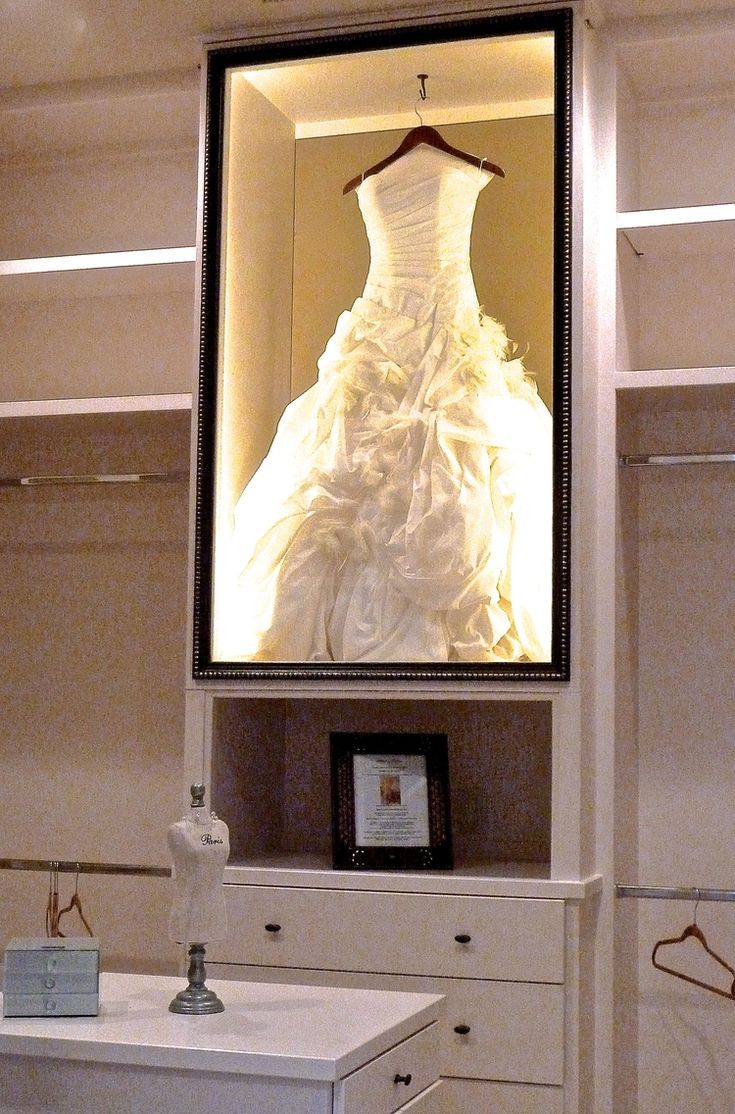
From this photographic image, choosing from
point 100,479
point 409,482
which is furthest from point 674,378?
point 100,479

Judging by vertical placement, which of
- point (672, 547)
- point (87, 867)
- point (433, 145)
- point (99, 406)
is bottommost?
point (87, 867)

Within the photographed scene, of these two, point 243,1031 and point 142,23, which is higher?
point 142,23

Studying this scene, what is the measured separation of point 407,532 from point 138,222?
1.47 metres

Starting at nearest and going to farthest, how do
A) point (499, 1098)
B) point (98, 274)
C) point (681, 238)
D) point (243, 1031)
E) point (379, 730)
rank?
1. point (243, 1031)
2. point (499, 1098)
3. point (681, 238)
4. point (379, 730)
5. point (98, 274)

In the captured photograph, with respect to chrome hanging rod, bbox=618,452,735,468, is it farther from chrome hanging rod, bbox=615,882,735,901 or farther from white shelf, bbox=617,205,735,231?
chrome hanging rod, bbox=615,882,735,901

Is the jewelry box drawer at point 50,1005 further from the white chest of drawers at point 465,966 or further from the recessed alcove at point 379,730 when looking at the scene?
the recessed alcove at point 379,730

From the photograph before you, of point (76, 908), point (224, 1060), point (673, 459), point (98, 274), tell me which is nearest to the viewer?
point (224, 1060)

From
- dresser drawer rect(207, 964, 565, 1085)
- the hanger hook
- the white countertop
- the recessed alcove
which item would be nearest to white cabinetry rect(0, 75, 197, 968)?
the recessed alcove

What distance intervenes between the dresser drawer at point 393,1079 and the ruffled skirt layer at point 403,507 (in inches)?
40.8

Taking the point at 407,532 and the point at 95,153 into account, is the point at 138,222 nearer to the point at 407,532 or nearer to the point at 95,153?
the point at 95,153

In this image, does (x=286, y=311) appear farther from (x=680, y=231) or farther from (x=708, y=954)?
(x=708, y=954)

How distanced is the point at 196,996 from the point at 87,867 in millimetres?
1595

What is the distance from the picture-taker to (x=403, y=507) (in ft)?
9.81

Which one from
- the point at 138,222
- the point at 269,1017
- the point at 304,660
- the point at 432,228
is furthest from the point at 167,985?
the point at 138,222
